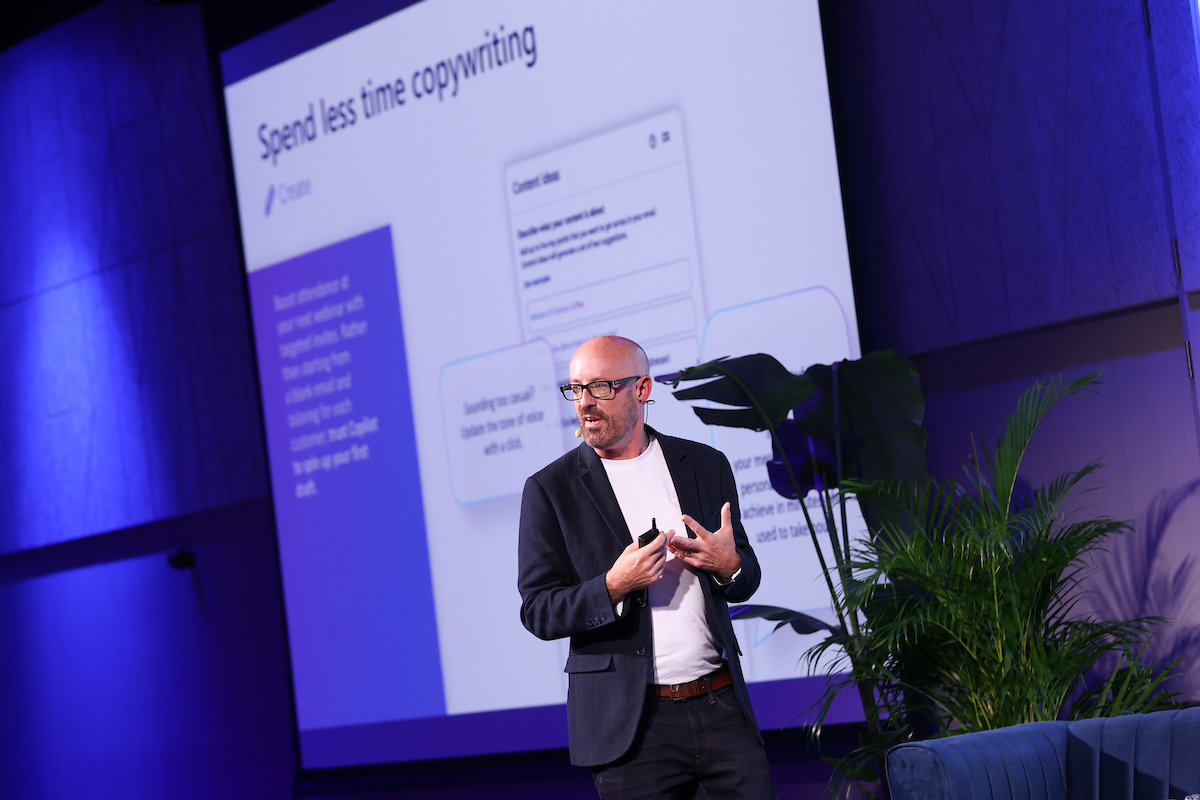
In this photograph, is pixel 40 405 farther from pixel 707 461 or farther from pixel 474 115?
pixel 707 461

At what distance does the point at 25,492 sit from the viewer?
5.99 meters

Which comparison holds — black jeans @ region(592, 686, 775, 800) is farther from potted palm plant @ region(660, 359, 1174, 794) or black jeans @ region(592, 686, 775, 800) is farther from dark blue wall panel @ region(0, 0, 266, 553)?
A: dark blue wall panel @ region(0, 0, 266, 553)

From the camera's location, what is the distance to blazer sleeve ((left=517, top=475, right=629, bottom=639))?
6.40ft

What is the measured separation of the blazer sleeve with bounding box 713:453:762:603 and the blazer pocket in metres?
0.24

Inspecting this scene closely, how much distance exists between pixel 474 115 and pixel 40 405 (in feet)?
10.5

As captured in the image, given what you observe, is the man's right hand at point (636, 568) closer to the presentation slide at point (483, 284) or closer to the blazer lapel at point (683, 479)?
the blazer lapel at point (683, 479)

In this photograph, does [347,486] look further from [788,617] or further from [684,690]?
[684,690]

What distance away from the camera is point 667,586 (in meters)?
2.06

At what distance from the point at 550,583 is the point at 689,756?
1.24 ft

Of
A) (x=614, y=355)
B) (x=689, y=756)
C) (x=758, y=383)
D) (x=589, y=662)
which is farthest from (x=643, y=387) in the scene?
(x=758, y=383)

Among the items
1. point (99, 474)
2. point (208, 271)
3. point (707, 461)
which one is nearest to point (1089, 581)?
point (707, 461)

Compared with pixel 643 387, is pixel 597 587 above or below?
below

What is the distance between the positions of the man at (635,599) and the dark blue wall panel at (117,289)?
3320 millimetres

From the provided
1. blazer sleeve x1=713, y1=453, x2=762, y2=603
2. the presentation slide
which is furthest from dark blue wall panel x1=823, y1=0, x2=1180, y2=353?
blazer sleeve x1=713, y1=453, x2=762, y2=603
